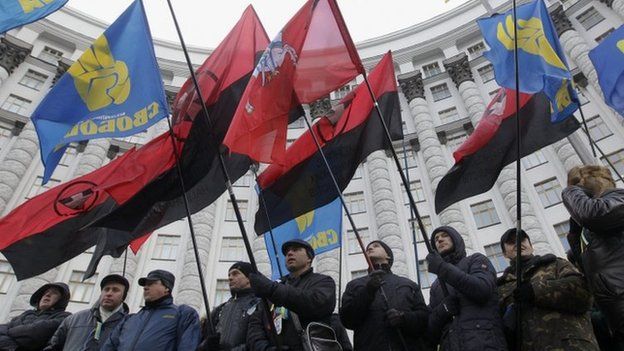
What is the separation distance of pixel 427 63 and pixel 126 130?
26.6 meters

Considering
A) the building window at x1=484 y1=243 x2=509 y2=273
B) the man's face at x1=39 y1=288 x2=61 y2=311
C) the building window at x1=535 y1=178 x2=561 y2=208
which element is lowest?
the man's face at x1=39 y1=288 x2=61 y2=311

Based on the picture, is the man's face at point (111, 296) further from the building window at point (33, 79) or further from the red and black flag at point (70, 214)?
the building window at point (33, 79)

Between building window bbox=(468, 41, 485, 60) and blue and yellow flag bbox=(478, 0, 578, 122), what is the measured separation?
22370 millimetres

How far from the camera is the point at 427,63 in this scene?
29172mm

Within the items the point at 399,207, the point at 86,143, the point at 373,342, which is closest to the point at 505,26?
the point at 373,342

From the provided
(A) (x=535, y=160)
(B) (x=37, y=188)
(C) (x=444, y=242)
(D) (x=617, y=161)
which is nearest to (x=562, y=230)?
(D) (x=617, y=161)

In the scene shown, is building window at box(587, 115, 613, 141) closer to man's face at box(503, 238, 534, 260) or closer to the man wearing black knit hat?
man's face at box(503, 238, 534, 260)

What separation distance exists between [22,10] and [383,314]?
6228mm

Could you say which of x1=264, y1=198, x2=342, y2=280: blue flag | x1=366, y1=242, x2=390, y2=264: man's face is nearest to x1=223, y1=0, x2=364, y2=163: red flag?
x1=366, y1=242, x2=390, y2=264: man's face

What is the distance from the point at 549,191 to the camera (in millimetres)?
18828

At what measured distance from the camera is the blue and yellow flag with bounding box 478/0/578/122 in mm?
6055

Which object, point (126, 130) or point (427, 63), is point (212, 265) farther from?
point (427, 63)

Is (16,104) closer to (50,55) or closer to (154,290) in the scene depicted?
(50,55)

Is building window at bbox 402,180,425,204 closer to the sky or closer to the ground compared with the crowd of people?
closer to the sky
